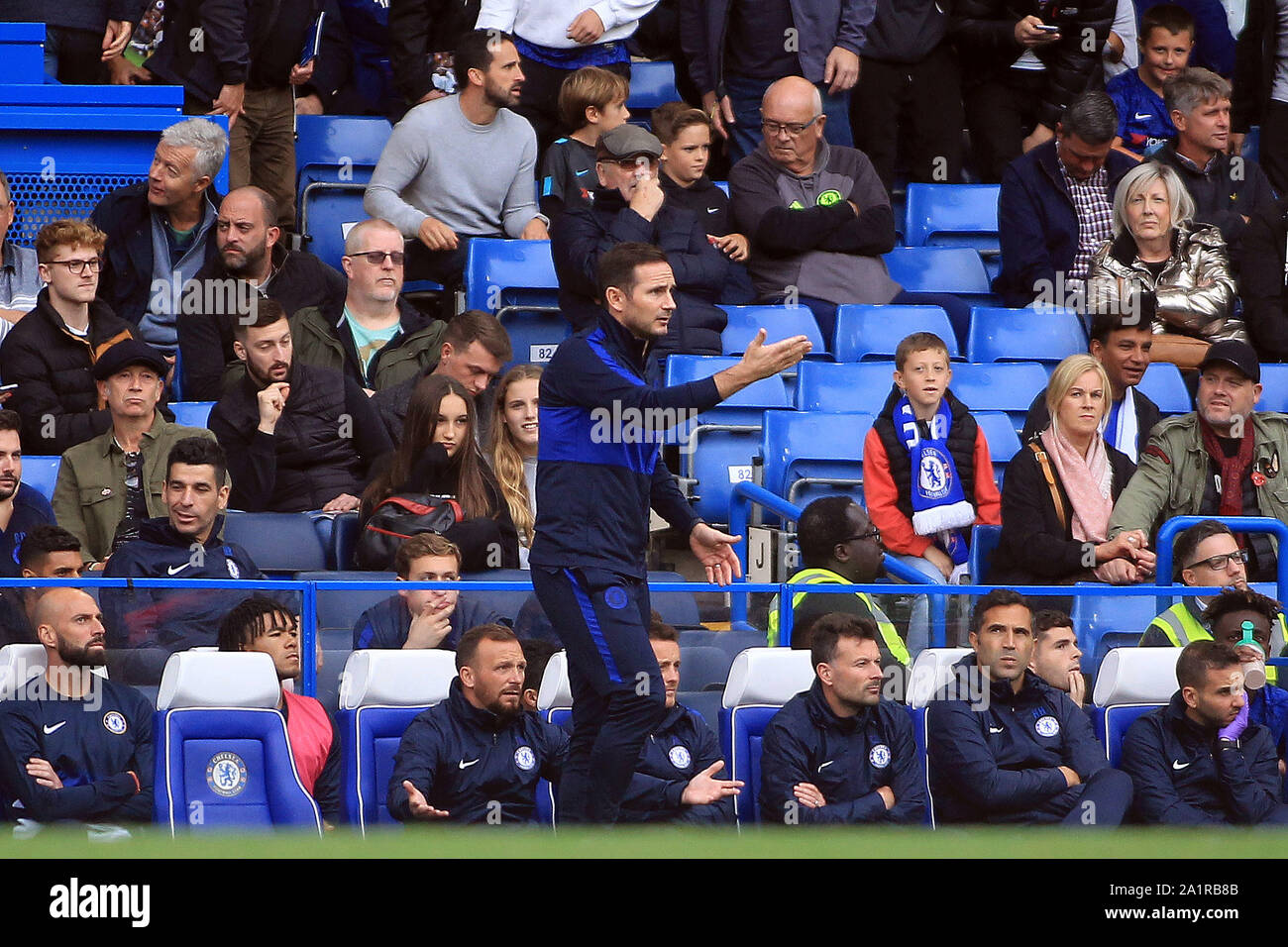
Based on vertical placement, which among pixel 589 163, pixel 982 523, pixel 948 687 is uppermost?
pixel 589 163

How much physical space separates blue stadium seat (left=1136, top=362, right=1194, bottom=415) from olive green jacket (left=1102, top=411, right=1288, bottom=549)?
0.87 m

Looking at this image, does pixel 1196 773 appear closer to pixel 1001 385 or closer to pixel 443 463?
pixel 443 463

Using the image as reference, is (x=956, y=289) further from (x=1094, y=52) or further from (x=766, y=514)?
(x=766, y=514)

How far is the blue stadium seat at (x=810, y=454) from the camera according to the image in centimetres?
772

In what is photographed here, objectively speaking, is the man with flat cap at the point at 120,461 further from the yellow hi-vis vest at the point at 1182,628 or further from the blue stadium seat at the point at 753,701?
the yellow hi-vis vest at the point at 1182,628

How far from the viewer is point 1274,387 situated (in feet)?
27.7

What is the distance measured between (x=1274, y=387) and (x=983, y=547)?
2.06m

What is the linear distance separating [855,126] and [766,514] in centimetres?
276

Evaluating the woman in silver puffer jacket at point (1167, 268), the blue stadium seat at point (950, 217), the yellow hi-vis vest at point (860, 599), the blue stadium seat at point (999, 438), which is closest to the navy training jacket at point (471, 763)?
the yellow hi-vis vest at point (860, 599)

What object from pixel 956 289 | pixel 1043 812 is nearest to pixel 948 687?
pixel 1043 812

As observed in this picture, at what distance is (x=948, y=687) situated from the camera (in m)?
5.76

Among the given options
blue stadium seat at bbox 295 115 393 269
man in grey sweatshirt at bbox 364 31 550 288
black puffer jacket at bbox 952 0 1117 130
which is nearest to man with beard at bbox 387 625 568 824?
man in grey sweatshirt at bbox 364 31 550 288

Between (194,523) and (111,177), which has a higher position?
(111,177)

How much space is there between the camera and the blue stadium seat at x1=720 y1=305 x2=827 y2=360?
27.7ft
